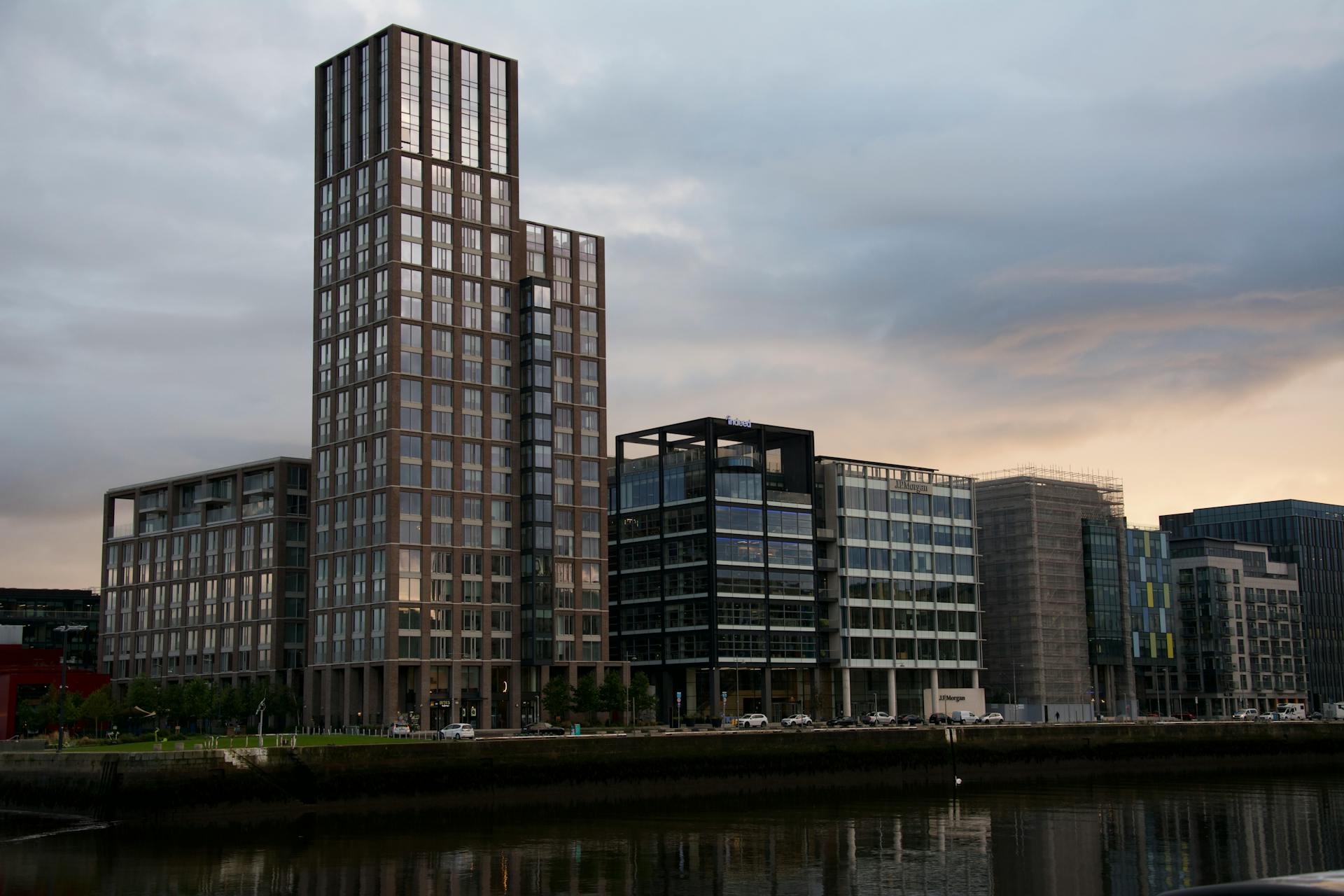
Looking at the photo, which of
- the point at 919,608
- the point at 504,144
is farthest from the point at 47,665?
the point at 919,608

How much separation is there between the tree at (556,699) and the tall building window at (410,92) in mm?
58149

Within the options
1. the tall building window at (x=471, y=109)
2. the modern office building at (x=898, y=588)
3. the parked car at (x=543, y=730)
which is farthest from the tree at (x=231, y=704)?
the modern office building at (x=898, y=588)

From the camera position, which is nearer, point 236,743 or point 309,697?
point 236,743

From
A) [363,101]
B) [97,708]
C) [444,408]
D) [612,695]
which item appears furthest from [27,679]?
[363,101]

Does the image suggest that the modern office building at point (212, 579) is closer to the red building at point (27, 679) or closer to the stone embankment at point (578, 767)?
the red building at point (27, 679)

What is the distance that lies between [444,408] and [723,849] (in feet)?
281

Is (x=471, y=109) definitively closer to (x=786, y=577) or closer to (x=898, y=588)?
(x=786, y=577)

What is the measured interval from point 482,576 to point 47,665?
Result: 64.1 metres

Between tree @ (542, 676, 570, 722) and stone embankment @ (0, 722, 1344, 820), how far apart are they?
35.4m

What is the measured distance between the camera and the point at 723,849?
240 feet

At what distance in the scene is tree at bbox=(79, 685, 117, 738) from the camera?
140 metres

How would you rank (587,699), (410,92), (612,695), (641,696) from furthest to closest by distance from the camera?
(410,92) < (641,696) < (612,695) < (587,699)

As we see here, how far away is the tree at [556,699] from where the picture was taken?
478 ft

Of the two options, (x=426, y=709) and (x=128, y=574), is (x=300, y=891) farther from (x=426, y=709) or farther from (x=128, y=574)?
(x=128, y=574)
